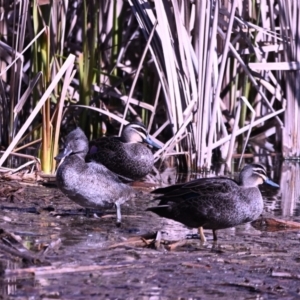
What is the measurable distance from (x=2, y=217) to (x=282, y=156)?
5.49 m

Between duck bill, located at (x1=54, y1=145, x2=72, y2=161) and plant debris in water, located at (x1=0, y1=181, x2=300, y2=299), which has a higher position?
duck bill, located at (x1=54, y1=145, x2=72, y2=161)

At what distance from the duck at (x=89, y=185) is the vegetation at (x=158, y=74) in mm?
1396

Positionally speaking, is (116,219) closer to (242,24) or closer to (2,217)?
(2,217)

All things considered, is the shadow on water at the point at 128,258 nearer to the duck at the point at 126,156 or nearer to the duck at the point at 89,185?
the duck at the point at 89,185

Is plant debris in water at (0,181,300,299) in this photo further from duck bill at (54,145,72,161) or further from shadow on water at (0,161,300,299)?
duck bill at (54,145,72,161)

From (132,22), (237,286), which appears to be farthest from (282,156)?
(237,286)

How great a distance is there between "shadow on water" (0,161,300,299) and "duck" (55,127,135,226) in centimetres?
15

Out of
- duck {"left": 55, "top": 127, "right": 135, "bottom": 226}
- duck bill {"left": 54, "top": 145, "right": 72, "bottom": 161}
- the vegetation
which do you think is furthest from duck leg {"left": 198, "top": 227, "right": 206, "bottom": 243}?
the vegetation

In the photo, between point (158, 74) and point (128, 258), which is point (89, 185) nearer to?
point (128, 258)

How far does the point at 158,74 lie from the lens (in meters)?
9.37

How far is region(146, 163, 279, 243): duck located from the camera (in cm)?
630

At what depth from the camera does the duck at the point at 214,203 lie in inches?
248

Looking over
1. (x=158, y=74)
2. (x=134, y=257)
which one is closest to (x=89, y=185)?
(x=134, y=257)

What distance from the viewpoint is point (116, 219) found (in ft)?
22.8
